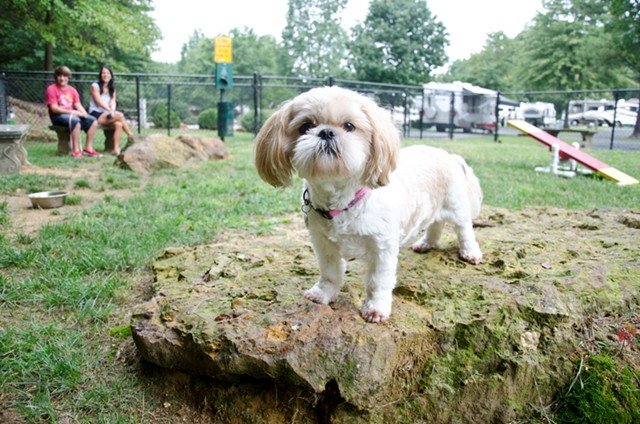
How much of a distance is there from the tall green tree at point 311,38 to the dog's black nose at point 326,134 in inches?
1908

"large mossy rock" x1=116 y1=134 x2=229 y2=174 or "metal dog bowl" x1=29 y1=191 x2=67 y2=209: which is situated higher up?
"large mossy rock" x1=116 y1=134 x2=229 y2=174

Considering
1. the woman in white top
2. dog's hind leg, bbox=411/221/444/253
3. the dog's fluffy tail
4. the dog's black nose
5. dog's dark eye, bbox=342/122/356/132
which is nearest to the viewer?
the dog's black nose

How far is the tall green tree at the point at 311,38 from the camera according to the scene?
49312 mm

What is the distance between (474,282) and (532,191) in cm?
504

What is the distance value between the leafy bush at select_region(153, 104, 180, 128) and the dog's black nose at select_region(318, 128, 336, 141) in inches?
699

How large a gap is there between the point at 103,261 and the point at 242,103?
1937cm

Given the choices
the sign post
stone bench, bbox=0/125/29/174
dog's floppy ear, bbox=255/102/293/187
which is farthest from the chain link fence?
dog's floppy ear, bbox=255/102/293/187

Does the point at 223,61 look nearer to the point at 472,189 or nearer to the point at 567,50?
the point at 472,189

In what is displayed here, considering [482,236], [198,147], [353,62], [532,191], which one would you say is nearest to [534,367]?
[482,236]

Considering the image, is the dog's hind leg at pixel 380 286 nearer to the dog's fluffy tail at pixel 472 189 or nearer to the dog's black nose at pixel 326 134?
the dog's black nose at pixel 326 134

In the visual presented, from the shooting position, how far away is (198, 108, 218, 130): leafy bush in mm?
22625

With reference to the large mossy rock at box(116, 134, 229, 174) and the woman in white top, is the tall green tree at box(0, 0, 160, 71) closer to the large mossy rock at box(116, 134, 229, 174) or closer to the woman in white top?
the woman in white top

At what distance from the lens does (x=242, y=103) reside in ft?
73.7

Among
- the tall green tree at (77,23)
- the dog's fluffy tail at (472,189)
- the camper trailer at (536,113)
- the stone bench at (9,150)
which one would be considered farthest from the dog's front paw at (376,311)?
the camper trailer at (536,113)
